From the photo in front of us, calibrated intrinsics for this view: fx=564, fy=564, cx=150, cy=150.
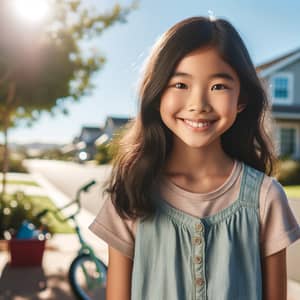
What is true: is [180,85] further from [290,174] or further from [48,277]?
[290,174]

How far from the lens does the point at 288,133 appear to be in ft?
69.1

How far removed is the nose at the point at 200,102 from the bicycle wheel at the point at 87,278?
146 inches

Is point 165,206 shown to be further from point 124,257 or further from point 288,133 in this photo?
point 288,133

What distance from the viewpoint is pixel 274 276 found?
4.14 feet

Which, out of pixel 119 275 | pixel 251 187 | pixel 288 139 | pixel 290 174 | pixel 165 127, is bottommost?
pixel 290 174

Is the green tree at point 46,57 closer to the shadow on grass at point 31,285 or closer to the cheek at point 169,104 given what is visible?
the shadow on grass at point 31,285

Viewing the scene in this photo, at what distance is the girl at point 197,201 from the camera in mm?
1243

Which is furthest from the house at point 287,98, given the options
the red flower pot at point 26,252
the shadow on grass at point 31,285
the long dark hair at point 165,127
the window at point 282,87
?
the long dark hair at point 165,127

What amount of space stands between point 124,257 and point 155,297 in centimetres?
12

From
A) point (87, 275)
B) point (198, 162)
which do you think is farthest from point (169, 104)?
point (87, 275)

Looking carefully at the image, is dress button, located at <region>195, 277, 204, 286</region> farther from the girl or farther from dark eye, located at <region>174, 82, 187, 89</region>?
dark eye, located at <region>174, 82, 187, 89</region>

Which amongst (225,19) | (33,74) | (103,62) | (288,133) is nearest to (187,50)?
(225,19)

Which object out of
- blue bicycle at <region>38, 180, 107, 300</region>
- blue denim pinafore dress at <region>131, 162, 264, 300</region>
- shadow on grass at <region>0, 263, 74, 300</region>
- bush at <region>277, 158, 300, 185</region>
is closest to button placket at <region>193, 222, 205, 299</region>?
blue denim pinafore dress at <region>131, 162, 264, 300</region>

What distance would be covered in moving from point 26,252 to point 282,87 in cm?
1588
